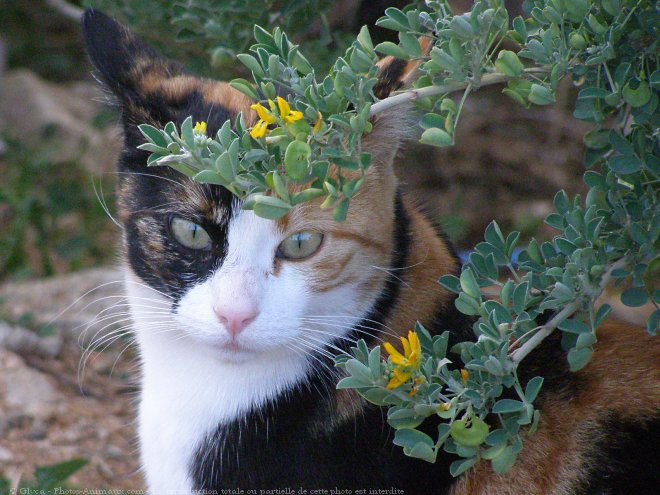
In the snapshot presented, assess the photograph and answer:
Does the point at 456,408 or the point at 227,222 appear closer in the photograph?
the point at 456,408

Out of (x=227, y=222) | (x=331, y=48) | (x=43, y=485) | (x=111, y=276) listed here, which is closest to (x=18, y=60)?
(x=111, y=276)

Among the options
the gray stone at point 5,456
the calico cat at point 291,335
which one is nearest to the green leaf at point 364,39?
the calico cat at point 291,335

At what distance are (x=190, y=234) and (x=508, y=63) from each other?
0.94 metres

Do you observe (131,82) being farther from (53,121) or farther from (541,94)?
(53,121)

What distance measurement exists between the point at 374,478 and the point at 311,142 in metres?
1.03

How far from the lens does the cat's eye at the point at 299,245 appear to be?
236cm

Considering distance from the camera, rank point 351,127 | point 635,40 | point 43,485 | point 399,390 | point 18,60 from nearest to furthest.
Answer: point 351,127 < point 399,390 < point 635,40 < point 43,485 < point 18,60

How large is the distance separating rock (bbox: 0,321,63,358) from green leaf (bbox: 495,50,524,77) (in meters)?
2.72

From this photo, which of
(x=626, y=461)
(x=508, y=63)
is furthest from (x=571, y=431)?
(x=508, y=63)

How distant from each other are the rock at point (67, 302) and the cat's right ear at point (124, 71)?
5.33 ft

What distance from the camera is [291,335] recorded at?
2.34 metres

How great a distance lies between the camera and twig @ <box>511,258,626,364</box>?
2057 mm

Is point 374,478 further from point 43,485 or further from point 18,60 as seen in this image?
point 18,60

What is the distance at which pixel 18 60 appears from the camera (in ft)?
21.4
